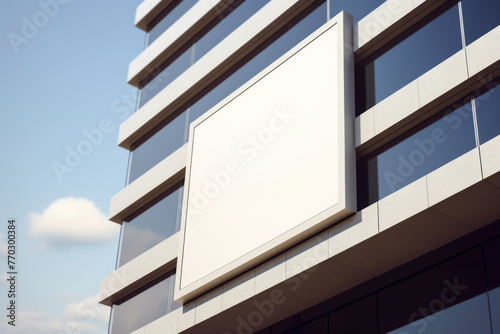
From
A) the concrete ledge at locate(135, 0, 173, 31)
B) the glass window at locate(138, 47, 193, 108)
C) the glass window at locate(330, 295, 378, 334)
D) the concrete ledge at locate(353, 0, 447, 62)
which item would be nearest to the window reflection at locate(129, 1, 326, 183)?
the glass window at locate(138, 47, 193, 108)

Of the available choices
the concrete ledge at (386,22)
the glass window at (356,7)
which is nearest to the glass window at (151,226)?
the glass window at (356,7)

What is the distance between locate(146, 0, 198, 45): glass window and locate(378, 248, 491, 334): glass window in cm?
1790

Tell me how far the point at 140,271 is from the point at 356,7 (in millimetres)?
11124

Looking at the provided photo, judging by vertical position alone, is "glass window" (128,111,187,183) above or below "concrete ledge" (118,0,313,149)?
below

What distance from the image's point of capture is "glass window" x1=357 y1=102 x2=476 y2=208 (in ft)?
50.8

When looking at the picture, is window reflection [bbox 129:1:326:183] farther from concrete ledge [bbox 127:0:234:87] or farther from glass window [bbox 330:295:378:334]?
glass window [bbox 330:295:378:334]

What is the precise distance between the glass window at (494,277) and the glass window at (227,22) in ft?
42.6

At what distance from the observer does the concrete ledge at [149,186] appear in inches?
957

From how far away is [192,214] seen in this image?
70.7ft

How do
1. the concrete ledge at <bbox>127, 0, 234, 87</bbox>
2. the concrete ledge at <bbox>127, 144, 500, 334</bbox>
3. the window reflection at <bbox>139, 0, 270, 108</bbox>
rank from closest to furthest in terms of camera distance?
the concrete ledge at <bbox>127, 144, 500, 334</bbox> → the window reflection at <bbox>139, 0, 270, 108</bbox> → the concrete ledge at <bbox>127, 0, 234, 87</bbox>

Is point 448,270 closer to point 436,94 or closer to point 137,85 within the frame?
point 436,94

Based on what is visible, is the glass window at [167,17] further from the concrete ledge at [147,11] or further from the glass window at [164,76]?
the glass window at [164,76]

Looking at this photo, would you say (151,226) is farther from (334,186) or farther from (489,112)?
(489,112)

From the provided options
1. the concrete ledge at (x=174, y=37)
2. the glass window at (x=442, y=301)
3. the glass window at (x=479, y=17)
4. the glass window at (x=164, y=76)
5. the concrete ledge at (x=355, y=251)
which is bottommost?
the glass window at (x=442, y=301)
